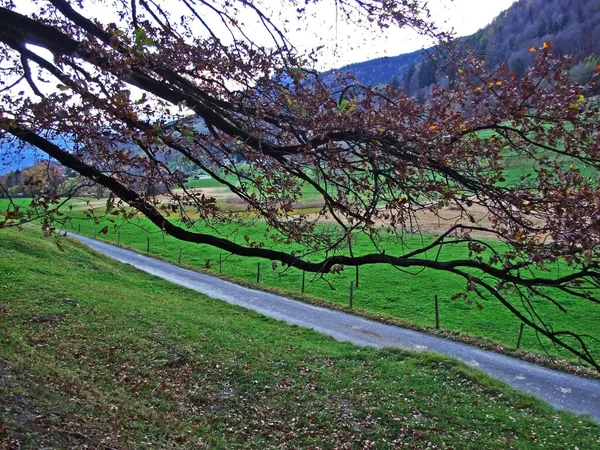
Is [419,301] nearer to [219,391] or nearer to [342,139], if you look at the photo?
[219,391]

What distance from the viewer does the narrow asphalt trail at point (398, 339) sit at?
12125mm

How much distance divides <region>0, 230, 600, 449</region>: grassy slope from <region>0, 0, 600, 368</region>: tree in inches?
129

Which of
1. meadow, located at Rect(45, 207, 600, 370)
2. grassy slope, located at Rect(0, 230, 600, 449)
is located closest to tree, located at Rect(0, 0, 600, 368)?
grassy slope, located at Rect(0, 230, 600, 449)

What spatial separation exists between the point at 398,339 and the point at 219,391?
364 inches

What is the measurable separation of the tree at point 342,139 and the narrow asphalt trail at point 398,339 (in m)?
9.43

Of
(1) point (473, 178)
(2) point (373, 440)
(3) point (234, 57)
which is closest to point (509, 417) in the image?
(2) point (373, 440)

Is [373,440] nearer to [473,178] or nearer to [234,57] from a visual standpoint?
[473,178]

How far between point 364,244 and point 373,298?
33.7 ft

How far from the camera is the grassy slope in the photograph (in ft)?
21.4

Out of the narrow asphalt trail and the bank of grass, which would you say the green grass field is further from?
the narrow asphalt trail

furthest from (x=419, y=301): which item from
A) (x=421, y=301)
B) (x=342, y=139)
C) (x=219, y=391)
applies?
(x=342, y=139)

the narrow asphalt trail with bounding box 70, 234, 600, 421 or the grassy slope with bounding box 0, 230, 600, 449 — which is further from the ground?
the grassy slope with bounding box 0, 230, 600, 449

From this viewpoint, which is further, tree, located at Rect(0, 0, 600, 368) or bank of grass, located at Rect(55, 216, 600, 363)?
bank of grass, located at Rect(55, 216, 600, 363)

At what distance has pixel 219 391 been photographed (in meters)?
8.85
